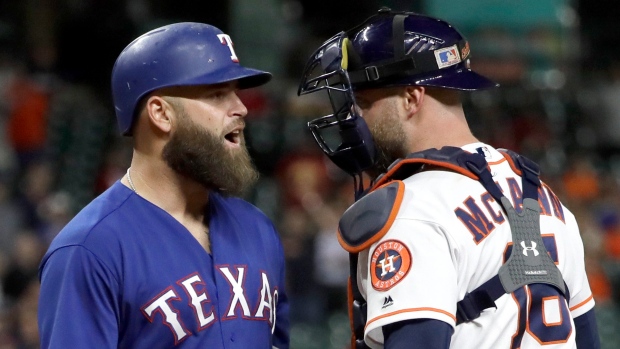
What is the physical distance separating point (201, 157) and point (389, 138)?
0.61m

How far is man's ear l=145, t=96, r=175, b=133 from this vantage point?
3037 millimetres

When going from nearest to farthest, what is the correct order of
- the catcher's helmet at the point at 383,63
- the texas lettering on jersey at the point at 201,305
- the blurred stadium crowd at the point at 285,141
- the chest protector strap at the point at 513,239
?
the chest protector strap at the point at 513,239, the texas lettering on jersey at the point at 201,305, the catcher's helmet at the point at 383,63, the blurred stadium crowd at the point at 285,141

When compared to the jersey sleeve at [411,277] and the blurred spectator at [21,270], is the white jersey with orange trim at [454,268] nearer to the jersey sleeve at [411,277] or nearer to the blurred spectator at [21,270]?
the jersey sleeve at [411,277]

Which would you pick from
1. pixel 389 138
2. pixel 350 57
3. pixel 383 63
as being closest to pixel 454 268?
pixel 389 138

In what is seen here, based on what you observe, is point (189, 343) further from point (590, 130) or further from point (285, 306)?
point (590, 130)

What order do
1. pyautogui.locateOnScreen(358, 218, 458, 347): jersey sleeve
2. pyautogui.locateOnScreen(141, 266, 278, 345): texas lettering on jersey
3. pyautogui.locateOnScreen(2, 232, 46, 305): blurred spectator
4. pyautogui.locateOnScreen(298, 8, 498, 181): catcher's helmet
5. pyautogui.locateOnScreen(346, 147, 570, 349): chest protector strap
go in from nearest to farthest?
pyautogui.locateOnScreen(358, 218, 458, 347): jersey sleeve
pyautogui.locateOnScreen(346, 147, 570, 349): chest protector strap
pyautogui.locateOnScreen(141, 266, 278, 345): texas lettering on jersey
pyautogui.locateOnScreen(298, 8, 498, 181): catcher's helmet
pyautogui.locateOnScreen(2, 232, 46, 305): blurred spectator

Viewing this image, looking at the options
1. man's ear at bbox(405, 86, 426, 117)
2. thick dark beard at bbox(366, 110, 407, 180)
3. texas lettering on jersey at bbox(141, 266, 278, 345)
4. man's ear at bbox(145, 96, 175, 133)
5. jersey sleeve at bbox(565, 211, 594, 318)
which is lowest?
jersey sleeve at bbox(565, 211, 594, 318)

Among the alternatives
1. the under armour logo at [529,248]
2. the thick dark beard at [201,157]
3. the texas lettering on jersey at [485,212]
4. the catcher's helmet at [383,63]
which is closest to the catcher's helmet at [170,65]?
the thick dark beard at [201,157]

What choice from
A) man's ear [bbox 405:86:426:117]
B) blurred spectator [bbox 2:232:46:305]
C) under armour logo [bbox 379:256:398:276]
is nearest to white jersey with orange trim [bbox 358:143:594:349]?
under armour logo [bbox 379:256:398:276]

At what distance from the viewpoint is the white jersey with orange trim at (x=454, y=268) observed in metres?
2.62

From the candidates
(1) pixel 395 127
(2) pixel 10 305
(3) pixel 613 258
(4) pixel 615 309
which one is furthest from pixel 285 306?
(3) pixel 613 258

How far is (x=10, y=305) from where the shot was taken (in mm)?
7371

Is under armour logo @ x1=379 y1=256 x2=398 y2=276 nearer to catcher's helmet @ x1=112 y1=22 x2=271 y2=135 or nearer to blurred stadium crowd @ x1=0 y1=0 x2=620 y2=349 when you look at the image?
catcher's helmet @ x1=112 y1=22 x2=271 y2=135

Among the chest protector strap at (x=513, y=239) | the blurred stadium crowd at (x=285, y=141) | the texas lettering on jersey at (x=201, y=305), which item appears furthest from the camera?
the blurred stadium crowd at (x=285, y=141)
